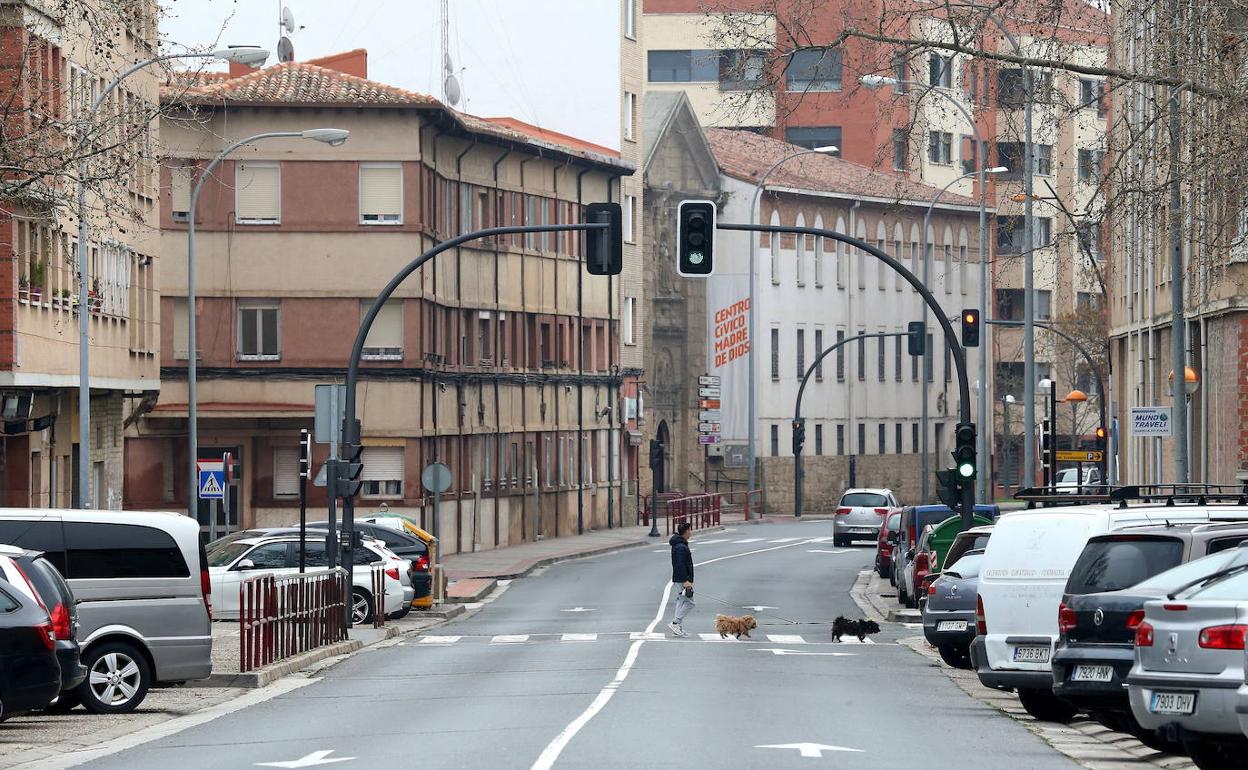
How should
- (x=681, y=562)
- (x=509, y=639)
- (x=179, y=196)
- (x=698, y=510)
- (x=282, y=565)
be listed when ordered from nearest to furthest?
(x=509, y=639) → (x=681, y=562) → (x=282, y=565) → (x=179, y=196) → (x=698, y=510)

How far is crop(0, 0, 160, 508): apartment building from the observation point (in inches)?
1334

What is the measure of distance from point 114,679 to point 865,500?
43020 millimetres

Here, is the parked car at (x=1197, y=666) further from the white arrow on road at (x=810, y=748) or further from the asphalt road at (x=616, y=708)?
the white arrow on road at (x=810, y=748)

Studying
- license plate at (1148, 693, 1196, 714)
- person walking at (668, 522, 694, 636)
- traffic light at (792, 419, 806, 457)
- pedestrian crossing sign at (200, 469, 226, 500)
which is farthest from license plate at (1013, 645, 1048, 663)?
traffic light at (792, 419, 806, 457)

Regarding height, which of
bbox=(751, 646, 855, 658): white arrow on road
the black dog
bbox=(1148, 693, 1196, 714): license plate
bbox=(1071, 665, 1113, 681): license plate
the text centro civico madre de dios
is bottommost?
bbox=(751, 646, 855, 658): white arrow on road

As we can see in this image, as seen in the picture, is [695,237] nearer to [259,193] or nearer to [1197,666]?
[1197,666]

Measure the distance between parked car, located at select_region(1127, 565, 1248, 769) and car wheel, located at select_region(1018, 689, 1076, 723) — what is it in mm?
5656

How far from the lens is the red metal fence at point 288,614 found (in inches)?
946

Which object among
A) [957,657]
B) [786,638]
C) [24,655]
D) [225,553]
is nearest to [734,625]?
[786,638]

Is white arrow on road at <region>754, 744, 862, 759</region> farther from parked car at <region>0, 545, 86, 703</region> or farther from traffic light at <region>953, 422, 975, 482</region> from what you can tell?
traffic light at <region>953, 422, 975, 482</region>

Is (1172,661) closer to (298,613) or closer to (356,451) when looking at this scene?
(298,613)

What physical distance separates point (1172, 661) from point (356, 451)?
65.1 ft

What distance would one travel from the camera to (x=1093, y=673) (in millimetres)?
16203

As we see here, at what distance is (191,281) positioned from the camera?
42.6 meters
